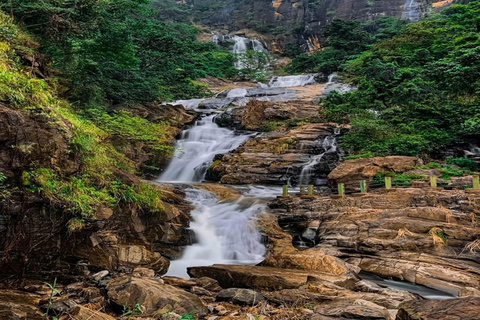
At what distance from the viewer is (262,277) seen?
18.5 ft

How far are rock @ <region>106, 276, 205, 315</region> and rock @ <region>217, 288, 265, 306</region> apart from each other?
59cm

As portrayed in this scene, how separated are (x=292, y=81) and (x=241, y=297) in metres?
31.8

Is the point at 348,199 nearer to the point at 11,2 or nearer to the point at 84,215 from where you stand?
the point at 84,215

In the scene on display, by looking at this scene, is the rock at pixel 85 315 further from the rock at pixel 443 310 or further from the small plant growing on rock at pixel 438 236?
the small plant growing on rock at pixel 438 236

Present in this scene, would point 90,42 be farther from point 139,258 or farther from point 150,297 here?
point 150,297

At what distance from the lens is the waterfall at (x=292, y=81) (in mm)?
33438

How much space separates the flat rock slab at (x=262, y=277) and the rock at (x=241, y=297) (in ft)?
2.01

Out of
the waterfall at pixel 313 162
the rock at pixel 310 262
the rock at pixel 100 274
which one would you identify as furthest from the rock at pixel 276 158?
the rock at pixel 100 274

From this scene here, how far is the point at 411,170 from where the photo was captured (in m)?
11.9

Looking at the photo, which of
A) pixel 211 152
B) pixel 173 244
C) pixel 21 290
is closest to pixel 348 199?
pixel 173 244

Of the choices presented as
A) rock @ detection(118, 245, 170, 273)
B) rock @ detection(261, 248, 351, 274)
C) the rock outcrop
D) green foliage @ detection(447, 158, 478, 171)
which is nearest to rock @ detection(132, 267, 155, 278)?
rock @ detection(118, 245, 170, 273)

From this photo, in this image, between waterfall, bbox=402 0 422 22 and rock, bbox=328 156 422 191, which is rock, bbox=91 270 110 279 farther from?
waterfall, bbox=402 0 422 22

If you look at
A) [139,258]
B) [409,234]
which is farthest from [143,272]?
[409,234]

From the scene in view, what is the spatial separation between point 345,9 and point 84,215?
5000cm
